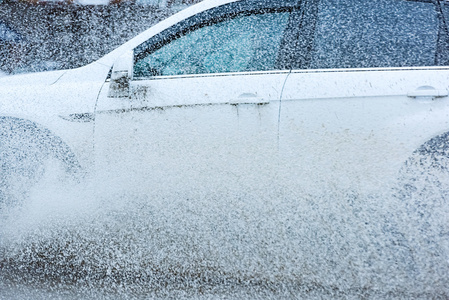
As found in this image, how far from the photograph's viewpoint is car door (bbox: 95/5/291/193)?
118 inches

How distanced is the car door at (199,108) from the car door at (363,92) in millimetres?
160

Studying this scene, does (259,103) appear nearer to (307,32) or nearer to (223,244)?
(307,32)

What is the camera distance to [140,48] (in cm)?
318

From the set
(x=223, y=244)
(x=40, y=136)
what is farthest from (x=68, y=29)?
(x=223, y=244)

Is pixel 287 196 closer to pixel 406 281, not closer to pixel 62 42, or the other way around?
pixel 406 281

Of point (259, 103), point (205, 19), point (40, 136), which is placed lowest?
point (40, 136)

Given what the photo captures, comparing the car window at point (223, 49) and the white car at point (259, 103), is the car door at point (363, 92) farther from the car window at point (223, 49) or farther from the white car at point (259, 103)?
the car window at point (223, 49)

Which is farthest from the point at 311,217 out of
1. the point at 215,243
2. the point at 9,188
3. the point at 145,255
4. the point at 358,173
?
the point at 9,188

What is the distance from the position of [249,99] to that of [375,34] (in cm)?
86

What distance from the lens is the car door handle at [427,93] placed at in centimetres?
276

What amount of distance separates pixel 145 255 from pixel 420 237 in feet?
5.58

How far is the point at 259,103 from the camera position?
2.95m

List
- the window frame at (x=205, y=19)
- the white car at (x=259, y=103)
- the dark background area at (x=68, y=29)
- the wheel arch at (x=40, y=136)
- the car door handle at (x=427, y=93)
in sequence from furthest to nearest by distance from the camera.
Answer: the dark background area at (x=68, y=29) → the wheel arch at (x=40, y=136) → the window frame at (x=205, y=19) → the white car at (x=259, y=103) → the car door handle at (x=427, y=93)

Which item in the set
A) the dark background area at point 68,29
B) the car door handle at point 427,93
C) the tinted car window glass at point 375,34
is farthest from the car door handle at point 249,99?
the dark background area at point 68,29
